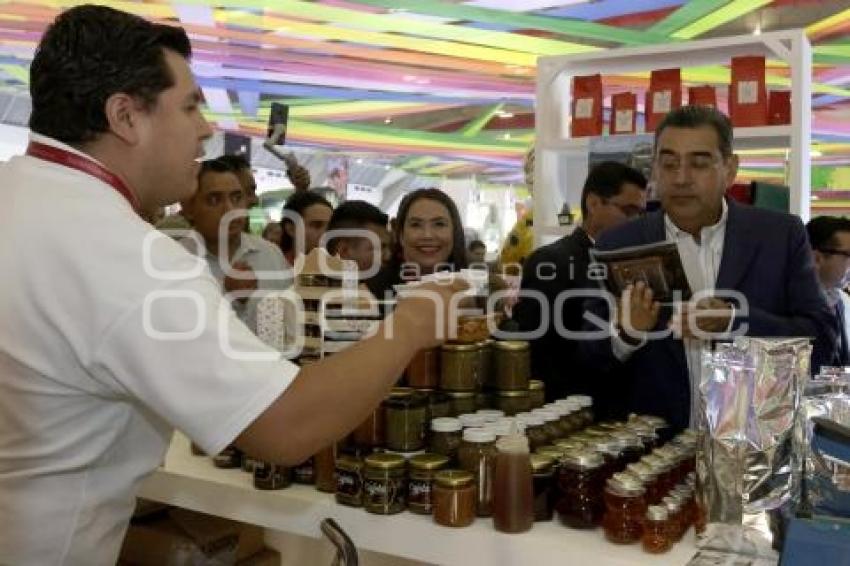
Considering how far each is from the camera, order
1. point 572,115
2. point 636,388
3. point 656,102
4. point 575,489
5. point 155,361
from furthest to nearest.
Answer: point 572,115 < point 656,102 < point 636,388 < point 575,489 < point 155,361

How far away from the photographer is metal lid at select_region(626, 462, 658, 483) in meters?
1.47

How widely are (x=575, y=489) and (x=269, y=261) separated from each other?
7.67 feet

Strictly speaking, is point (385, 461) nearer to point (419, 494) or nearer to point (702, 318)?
point (419, 494)

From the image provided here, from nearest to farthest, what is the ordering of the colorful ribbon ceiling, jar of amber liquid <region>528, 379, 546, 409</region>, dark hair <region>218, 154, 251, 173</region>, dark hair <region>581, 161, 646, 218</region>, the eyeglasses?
1. jar of amber liquid <region>528, 379, 546, 409</region>
2. dark hair <region>581, 161, 646, 218</region>
3. dark hair <region>218, 154, 251, 173</region>
4. the eyeglasses
5. the colorful ribbon ceiling

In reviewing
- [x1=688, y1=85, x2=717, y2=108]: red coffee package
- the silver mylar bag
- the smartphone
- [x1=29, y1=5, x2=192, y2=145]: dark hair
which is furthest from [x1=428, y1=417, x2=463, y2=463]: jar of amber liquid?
the smartphone

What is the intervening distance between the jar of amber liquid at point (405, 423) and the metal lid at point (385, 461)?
48mm

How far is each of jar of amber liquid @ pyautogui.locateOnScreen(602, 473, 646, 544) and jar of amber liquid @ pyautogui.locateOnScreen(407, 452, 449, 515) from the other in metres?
0.32

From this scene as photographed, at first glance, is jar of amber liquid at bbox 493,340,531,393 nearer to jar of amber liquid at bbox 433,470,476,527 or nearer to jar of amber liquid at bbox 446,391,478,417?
jar of amber liquid at bbox 446,391,478,417

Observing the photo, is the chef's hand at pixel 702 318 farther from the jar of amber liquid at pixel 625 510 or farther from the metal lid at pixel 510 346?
the jar of amber liquid at pixel 625 510

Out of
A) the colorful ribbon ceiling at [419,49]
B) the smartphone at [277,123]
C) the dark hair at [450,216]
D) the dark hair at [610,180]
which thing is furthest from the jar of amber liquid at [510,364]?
the colorful ribbon ceiling at [419,49]

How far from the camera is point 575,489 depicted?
4.87ft

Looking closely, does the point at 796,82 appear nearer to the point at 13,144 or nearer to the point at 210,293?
the point at 210,293

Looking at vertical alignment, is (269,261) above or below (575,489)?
above

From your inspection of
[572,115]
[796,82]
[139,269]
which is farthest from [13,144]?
[139,269]
